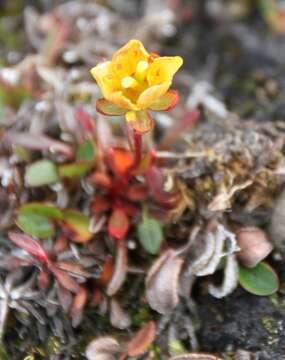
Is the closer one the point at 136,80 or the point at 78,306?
the point at 136,80

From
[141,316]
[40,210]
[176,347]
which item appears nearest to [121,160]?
[40,210]

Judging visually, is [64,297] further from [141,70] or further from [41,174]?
[141,70]

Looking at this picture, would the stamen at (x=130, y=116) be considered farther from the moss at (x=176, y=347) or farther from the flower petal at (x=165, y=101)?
the moss at (x=176, y=347)

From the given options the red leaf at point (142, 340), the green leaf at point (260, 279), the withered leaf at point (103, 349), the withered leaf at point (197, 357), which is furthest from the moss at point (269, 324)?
the withered leaf at point (103, 349)

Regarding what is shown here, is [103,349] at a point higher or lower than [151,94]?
lower

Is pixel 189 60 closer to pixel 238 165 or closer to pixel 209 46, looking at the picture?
pixel 209 46

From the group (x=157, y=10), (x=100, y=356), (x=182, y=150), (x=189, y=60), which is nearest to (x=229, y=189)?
(x=182, y=150)
